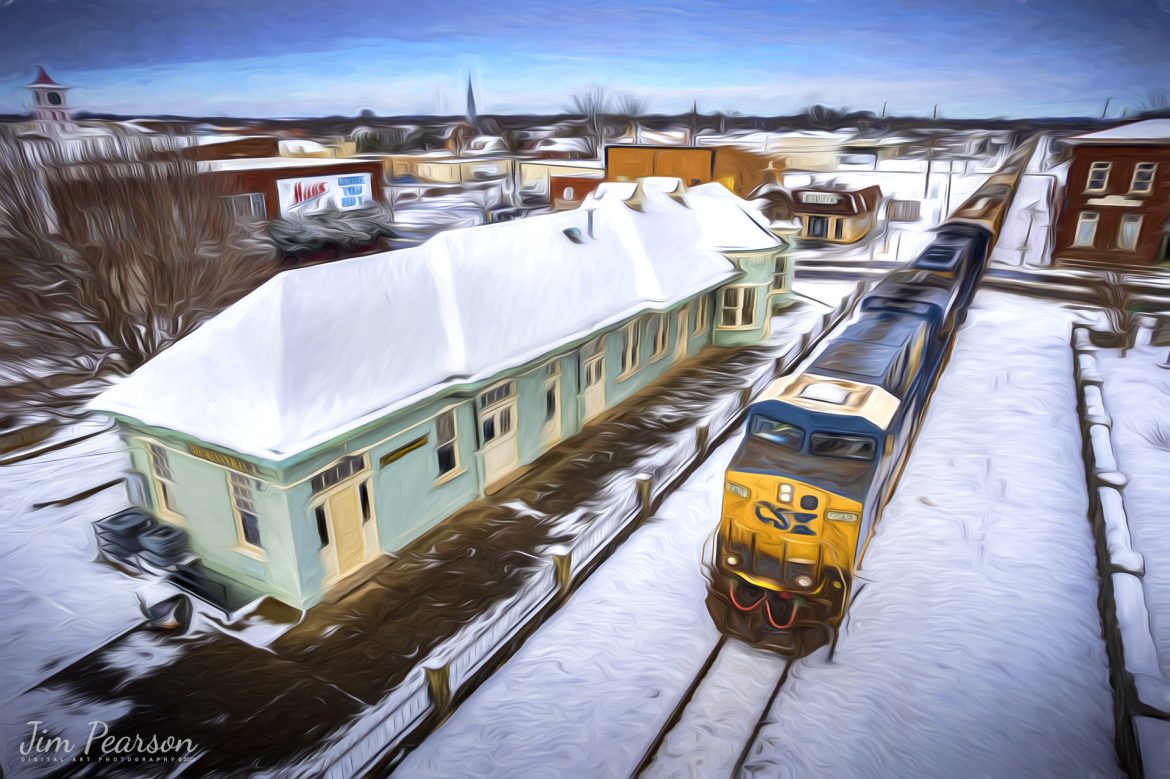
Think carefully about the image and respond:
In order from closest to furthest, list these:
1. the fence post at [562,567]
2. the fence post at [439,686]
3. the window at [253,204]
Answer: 1. the fence post at [439,686]
2. the fence post at [562,567]
3. the window at [253,204]

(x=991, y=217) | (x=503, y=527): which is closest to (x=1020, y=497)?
(x=503, y=527)

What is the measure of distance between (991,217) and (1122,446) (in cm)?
1306

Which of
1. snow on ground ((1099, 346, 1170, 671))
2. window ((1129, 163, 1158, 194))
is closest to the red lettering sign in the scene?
snow on ground ((1099, 346, 1170, 671))

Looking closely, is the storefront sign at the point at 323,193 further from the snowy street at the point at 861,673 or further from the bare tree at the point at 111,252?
the snowy street at the point at 861,673

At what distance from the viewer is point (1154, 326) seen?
750 inches

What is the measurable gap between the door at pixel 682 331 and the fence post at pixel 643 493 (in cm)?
725

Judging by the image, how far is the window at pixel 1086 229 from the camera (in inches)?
933

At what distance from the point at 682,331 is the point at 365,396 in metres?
10.9

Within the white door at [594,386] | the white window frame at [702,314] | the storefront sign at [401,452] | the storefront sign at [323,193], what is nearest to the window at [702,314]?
the white window frame at [702,314]

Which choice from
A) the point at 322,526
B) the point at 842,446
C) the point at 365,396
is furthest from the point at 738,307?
the point at 322,526

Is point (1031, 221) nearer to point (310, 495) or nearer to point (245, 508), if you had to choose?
point (310, 495)

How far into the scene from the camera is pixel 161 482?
954 cm

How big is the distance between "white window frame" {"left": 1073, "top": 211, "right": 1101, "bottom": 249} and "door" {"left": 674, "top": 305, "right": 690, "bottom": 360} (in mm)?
17666

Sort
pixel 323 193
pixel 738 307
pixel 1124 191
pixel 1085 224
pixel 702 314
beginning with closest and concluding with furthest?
pixel 702 314 < pixel 738 307 < pixel 1124 191 < pixel 1085 224 < pixel 323 193
